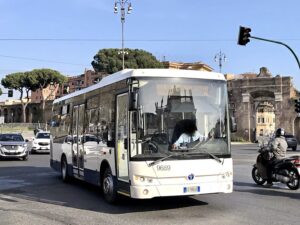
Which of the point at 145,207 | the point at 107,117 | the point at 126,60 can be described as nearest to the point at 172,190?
the point at 145,207

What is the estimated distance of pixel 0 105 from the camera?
125812mm

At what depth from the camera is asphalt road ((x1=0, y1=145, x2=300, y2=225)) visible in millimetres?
8078

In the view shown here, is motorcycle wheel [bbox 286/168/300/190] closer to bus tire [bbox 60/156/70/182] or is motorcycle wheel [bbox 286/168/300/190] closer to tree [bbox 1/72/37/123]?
bus tire [bbox 60/156/70/182]

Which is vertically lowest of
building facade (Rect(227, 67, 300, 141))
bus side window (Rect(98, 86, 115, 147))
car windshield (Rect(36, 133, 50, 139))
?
car windshield (Rect(36, 133, 50, 139))

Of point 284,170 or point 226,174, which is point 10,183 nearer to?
point 226,174

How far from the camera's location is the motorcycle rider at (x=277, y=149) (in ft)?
40.5

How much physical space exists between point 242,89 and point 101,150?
199ft

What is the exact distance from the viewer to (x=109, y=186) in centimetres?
981

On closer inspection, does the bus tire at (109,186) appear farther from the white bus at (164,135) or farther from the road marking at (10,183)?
the road marking at (10,183)

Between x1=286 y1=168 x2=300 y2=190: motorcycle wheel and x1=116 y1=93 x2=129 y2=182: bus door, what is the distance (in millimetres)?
5122

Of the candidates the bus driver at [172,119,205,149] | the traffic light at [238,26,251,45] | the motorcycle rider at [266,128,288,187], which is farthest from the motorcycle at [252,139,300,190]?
the traffic light at [238,26,251,45]

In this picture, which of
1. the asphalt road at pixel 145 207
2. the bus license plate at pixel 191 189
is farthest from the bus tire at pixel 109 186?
the bus license plate at pixel 191 189

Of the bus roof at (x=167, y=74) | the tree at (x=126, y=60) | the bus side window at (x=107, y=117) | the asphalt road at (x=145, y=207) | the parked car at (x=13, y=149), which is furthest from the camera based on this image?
the tree at (x=126, y=60)

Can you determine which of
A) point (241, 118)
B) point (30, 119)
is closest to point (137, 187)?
point (241, 118)
